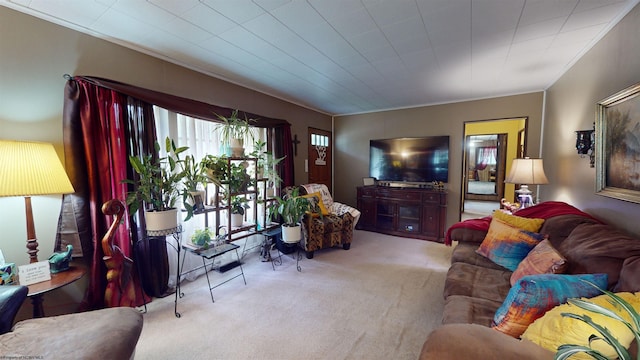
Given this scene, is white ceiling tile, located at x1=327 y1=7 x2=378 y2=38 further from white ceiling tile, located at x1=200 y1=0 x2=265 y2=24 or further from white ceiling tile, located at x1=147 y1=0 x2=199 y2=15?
white ceiling tile, located at x1=147 y1=0 x2=199 y2=15

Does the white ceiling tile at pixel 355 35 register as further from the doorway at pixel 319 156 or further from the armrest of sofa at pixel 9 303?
the armrest of sofa at pixel 9 303

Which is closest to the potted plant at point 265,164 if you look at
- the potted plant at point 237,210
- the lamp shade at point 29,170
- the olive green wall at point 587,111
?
the potted plant at point 237,210

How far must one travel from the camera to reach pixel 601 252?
1318 mm

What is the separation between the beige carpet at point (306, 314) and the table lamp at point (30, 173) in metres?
1.11

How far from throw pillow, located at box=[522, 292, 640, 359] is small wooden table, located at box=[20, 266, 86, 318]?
8.43 feet

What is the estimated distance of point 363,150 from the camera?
500 cm

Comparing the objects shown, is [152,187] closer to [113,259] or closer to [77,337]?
[113,259]

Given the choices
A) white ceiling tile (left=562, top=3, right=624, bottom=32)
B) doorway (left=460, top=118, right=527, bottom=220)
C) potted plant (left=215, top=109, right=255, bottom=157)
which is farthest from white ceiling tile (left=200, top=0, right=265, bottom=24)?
doorway (left=460, top=118, right=527, bottom=220)

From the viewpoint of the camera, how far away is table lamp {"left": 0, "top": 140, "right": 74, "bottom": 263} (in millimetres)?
1365

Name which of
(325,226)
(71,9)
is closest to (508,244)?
(325,226)

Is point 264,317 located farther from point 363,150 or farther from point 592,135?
point 363,150

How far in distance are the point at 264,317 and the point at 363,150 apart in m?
3.74

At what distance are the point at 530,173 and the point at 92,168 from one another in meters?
4.30

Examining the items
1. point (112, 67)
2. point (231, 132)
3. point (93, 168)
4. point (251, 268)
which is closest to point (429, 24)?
point (231, 132)
